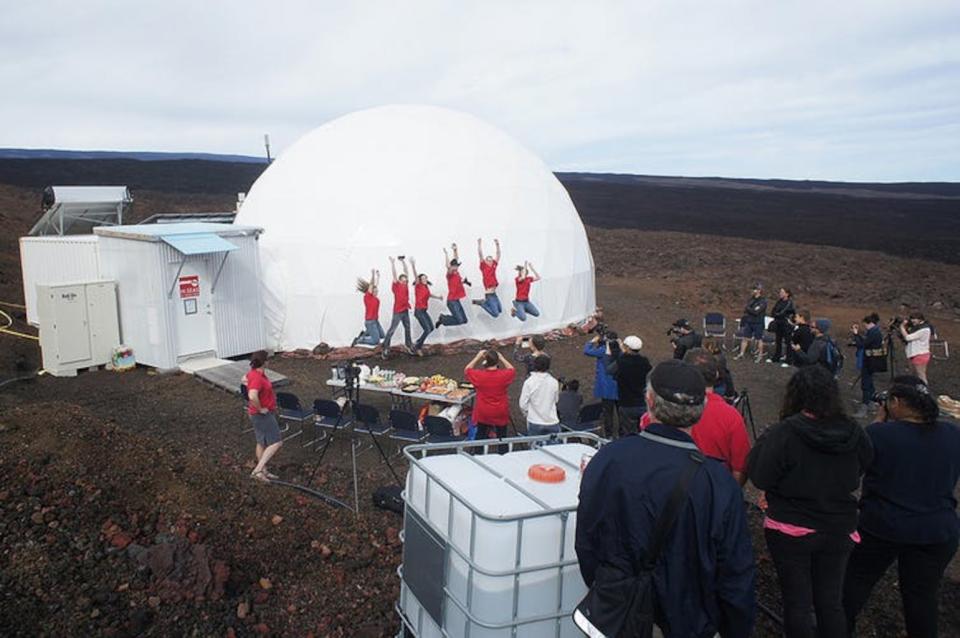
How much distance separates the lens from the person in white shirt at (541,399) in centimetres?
764

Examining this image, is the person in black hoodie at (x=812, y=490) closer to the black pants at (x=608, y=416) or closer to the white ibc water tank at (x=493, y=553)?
the white ibc water tank at (x=493, y=553)

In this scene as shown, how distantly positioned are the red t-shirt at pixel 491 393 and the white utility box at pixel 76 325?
8.92 metres

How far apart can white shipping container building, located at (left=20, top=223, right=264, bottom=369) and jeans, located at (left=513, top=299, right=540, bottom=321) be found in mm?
5472

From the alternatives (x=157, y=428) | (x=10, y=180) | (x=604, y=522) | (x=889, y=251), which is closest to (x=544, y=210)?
(x=157, y=428)

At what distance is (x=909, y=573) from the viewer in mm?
4312

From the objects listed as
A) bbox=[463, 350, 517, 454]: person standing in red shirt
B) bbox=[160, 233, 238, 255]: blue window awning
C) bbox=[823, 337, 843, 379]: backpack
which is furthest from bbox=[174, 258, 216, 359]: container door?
bbox=[823, 337, 843, 379]: backpack

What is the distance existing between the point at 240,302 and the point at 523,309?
5972mm

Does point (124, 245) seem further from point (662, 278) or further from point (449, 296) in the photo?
point (662, 278)

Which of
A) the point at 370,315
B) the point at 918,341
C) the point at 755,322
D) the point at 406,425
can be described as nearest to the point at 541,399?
the point at 406,425

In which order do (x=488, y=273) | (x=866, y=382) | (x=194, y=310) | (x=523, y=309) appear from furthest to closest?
(x=523, y=309), (x=488, y=273), (x=194, y=310), (x=866, y=382)

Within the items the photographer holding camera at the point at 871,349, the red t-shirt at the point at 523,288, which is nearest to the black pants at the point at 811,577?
the photographer holding camera at the point at 871,349

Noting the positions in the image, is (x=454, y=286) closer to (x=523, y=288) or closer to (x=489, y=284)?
(x=489, y=284)

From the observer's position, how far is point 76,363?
42.4ft

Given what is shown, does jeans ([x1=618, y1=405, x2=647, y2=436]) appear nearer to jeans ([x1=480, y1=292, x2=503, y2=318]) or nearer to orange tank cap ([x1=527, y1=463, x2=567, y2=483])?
orange tank cap ([x1=527, y1=463, x2=567, y2=483])
